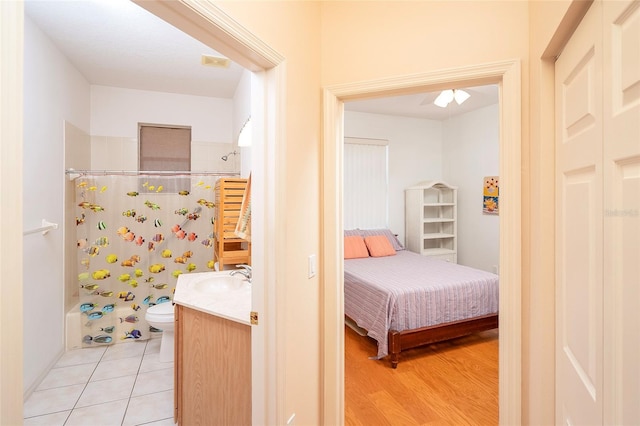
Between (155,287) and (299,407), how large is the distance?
2.40m

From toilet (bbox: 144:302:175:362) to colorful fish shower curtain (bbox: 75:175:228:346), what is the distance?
40 cm

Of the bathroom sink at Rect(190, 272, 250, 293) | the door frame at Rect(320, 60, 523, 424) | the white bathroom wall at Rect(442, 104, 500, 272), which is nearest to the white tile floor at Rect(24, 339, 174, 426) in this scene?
the bathroom sink at Rect(190, 272, 250, 293)

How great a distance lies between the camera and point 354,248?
4223 millimetres

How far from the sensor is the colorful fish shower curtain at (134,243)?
3.00 metres

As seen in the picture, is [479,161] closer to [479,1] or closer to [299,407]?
[479,1]

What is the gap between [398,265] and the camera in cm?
373

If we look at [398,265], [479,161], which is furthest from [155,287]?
[479,161]

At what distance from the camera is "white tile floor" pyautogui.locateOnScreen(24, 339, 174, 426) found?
2023 mm

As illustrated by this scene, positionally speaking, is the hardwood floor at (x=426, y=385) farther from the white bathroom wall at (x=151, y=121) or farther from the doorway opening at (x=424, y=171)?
the white bathroom wall at (x=151, y=121)

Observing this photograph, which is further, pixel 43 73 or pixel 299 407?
pixel 43 73

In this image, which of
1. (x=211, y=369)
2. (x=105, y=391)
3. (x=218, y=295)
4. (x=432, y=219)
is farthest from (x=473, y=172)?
(x=105, y=391)

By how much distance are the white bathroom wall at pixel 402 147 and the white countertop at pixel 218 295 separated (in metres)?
3.32

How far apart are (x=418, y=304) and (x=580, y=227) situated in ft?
6.50

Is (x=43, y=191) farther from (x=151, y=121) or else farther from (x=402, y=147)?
(x=402, y=147)
